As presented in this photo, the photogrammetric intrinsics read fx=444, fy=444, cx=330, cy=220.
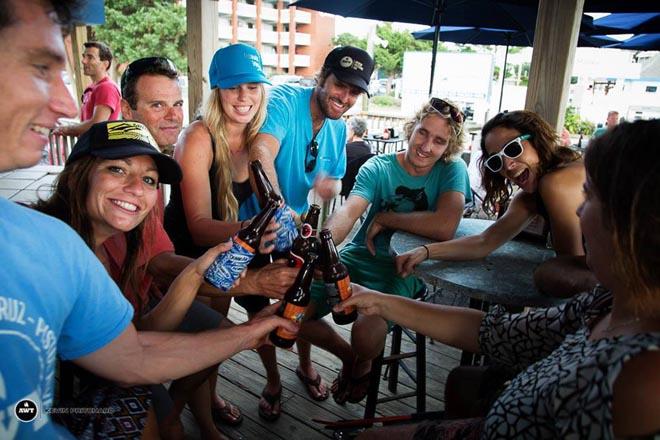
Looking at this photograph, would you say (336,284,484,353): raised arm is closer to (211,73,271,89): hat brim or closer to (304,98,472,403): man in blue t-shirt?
(304,98,472,403): man in blue t-shirt

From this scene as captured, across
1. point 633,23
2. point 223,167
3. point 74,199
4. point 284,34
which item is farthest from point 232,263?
point 284,34

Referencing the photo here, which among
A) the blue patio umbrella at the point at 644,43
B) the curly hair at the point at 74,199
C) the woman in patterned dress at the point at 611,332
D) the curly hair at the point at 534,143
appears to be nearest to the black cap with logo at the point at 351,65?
the curly hair at the point at 534,143

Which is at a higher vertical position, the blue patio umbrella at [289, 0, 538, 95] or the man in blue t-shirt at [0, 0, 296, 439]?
the blue patio umbrella at [289, 0, 538, 95]

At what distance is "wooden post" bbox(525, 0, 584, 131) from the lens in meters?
2.83

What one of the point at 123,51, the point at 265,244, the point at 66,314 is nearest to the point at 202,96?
the point at 265,244

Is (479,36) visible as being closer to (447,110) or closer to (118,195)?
(447,110)

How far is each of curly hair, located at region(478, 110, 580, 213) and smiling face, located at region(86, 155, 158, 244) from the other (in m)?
1.92

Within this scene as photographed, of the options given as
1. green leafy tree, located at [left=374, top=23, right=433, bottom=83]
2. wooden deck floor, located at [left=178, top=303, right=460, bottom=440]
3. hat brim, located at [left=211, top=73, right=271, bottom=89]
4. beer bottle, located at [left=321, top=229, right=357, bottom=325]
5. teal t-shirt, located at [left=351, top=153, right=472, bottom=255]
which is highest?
green leafy tree, located at [left=374, top=23, right=433, bottom=83]

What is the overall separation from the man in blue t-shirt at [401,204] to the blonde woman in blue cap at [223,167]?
56 centimetres

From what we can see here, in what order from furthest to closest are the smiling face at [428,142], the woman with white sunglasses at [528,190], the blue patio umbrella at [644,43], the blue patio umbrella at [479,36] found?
the blue patio umbrella at [479,36]
the blue patio umbrella at [644,43]
the smiling face at [428,142]
the woman with white sunglasses at [528,190]

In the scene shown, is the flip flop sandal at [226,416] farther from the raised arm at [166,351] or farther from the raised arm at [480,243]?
the raised arm at [480,243]

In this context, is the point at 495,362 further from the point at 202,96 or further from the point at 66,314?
the point at 202,96

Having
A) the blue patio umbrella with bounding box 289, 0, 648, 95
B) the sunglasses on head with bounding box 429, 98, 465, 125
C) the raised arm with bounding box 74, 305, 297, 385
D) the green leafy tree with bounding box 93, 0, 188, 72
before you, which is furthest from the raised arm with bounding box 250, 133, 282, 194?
the green leafy tree with bounding box 93, 0, 188, 72

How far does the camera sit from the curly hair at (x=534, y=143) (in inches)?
95.4
